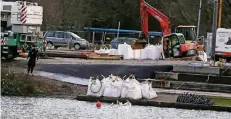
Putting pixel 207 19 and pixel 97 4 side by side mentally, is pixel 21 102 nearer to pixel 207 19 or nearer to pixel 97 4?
pixel 207 19

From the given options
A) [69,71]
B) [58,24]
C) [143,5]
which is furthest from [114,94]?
[58,24]

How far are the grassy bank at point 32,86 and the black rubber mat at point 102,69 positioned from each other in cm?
272

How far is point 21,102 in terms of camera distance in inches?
1113

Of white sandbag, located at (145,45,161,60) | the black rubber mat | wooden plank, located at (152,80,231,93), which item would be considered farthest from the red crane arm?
wooden plank, located at (152,80,231,93)

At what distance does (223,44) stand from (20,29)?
1917 cm

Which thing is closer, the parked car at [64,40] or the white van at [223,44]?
the white van at [223,44]

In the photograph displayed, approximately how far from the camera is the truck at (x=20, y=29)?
4206cm

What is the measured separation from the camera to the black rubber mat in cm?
3831

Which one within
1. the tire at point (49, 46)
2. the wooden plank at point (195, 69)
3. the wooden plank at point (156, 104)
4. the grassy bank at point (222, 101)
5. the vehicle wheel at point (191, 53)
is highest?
the tire at point (49, 46)

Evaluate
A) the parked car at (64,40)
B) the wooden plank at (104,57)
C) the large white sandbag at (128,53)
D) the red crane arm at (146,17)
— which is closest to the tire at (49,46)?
the parked car at (64,40)

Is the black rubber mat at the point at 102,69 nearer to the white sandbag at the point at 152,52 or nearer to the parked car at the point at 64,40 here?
the white sandbag at the point at 152,52

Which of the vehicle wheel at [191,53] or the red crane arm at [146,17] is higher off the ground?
the red crane arm at [146,17]

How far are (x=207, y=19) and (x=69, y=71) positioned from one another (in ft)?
166

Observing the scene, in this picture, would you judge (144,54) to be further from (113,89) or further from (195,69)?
(113,89)
